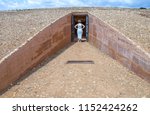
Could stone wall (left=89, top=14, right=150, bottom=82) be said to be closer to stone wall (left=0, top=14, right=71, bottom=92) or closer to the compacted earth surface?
the compacted earth surface

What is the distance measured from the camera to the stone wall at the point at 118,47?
322 inches

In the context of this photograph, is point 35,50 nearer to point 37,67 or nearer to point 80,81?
point 37,67

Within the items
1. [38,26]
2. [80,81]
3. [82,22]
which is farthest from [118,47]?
[82,22]

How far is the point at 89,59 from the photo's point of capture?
10156mm

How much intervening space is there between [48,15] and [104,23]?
3.00 metres

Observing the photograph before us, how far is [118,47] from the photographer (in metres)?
9.65

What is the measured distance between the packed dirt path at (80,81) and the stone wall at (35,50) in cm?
24

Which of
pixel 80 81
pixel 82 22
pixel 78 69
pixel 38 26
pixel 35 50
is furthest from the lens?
pixel 82 22

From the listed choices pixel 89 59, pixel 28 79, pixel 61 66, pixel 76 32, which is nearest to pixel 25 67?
pixel 28 79

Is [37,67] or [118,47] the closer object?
[37,67]

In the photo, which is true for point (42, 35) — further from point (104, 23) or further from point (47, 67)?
point (104, 23)

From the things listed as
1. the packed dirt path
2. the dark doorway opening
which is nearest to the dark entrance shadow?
the packed dirt path

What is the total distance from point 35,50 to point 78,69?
1.52 meters

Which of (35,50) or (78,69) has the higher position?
(35,50)
